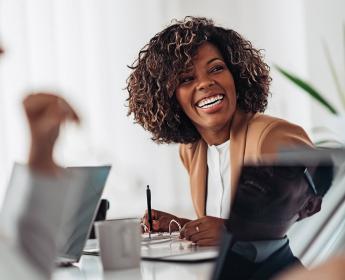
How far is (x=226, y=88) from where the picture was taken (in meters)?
1.90

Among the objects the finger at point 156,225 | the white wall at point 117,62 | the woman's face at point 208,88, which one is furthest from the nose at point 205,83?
the white wall at point 117,62

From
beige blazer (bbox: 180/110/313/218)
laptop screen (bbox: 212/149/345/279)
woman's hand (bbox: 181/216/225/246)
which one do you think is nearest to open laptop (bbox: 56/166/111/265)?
woman's hand (bbox: 181/216/225/246)

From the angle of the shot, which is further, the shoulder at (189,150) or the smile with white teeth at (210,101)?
the shoulder at (189,150)

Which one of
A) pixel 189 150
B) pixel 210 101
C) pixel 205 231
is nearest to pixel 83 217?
pixel 205 231

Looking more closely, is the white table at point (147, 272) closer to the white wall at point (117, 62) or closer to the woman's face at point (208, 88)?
the woman's face at point (208, 88)

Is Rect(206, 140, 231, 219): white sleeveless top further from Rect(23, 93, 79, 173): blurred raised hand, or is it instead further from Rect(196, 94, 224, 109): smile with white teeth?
Rect(23, 93, 79, 173): blurred raised hand

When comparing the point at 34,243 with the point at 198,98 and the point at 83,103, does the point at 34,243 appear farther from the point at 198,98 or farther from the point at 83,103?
the point at 83,103

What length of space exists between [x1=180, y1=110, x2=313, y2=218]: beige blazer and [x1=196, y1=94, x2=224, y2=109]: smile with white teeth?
0.41 ft

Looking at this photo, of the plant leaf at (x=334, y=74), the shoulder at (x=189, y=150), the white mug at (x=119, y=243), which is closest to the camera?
the white mug at (x=119, y=243)

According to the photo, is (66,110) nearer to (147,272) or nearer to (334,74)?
(147,272)

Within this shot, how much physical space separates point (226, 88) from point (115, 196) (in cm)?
194

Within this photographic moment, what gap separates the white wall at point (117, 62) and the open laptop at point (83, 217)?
6.02ft

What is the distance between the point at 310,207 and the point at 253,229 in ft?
0.24

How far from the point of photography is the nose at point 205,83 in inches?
73.2
